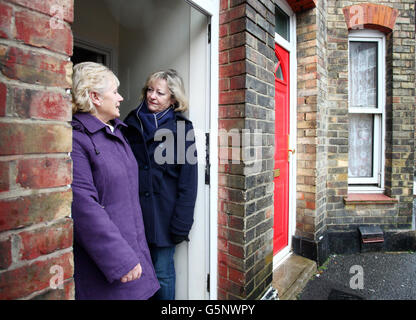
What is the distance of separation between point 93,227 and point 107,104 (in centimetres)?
69

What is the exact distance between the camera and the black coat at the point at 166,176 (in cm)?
179

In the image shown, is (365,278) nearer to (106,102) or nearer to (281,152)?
(281,152)

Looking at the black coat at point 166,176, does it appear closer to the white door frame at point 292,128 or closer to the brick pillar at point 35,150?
the brick pillar at point 35,150

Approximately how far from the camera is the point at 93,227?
3.82 ft

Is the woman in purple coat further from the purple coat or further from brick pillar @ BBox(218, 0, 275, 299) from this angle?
brick pillar @ BBox(218, 0, 275, 299)

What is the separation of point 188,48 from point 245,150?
961mm

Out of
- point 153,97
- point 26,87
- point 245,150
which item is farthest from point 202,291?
point 26,87

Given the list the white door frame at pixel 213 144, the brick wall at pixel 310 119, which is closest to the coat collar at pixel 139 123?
the white door frame at pixel 213 144

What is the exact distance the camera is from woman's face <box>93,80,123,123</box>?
4.67ft

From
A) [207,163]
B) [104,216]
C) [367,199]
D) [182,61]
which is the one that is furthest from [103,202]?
[367,199]

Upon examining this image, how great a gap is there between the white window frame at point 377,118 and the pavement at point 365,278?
981mm

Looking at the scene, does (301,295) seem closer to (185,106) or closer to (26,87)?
(185,106)

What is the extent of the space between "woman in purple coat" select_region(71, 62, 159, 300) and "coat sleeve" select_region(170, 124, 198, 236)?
0.33 m

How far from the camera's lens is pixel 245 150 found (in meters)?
1.81
